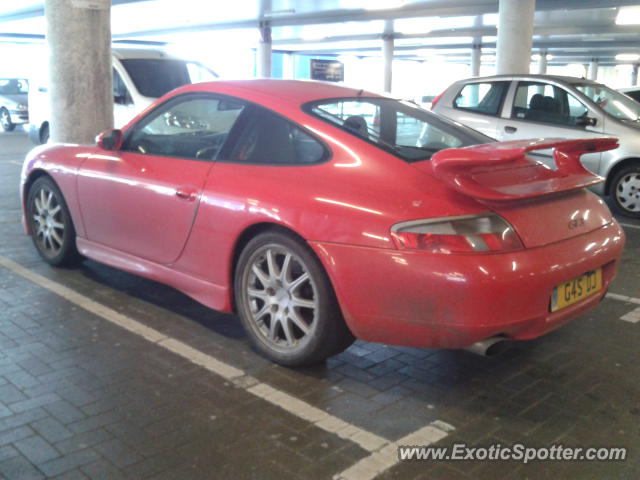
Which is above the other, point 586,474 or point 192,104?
point 192,104

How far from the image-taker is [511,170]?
3.46 m

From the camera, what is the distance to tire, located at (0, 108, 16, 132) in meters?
20.6

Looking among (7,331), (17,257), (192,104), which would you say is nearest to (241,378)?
(7,331)

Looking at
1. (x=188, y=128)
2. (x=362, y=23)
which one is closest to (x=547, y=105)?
(x=188, y=128)

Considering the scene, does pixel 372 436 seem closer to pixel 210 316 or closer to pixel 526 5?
pixel 210 316

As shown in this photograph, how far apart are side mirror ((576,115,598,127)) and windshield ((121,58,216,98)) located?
202 inches

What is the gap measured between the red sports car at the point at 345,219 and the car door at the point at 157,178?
0.01 metres

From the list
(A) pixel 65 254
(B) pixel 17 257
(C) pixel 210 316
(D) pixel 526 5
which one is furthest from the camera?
(D) pixel 526 5

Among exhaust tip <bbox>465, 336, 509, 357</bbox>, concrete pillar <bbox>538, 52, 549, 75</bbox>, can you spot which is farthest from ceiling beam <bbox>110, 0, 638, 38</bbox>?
concrete pillar <bbox>538, 52, 549, 75</bbox>

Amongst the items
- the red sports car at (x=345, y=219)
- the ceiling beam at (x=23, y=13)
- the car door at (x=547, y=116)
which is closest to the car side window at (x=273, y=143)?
the red sports car at (x=345, y=219)

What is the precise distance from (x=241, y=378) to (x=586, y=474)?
1683mm

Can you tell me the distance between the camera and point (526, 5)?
45.0 ft

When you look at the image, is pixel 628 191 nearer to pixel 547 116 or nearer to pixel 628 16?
pixel 547 116

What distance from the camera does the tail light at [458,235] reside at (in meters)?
3.06
